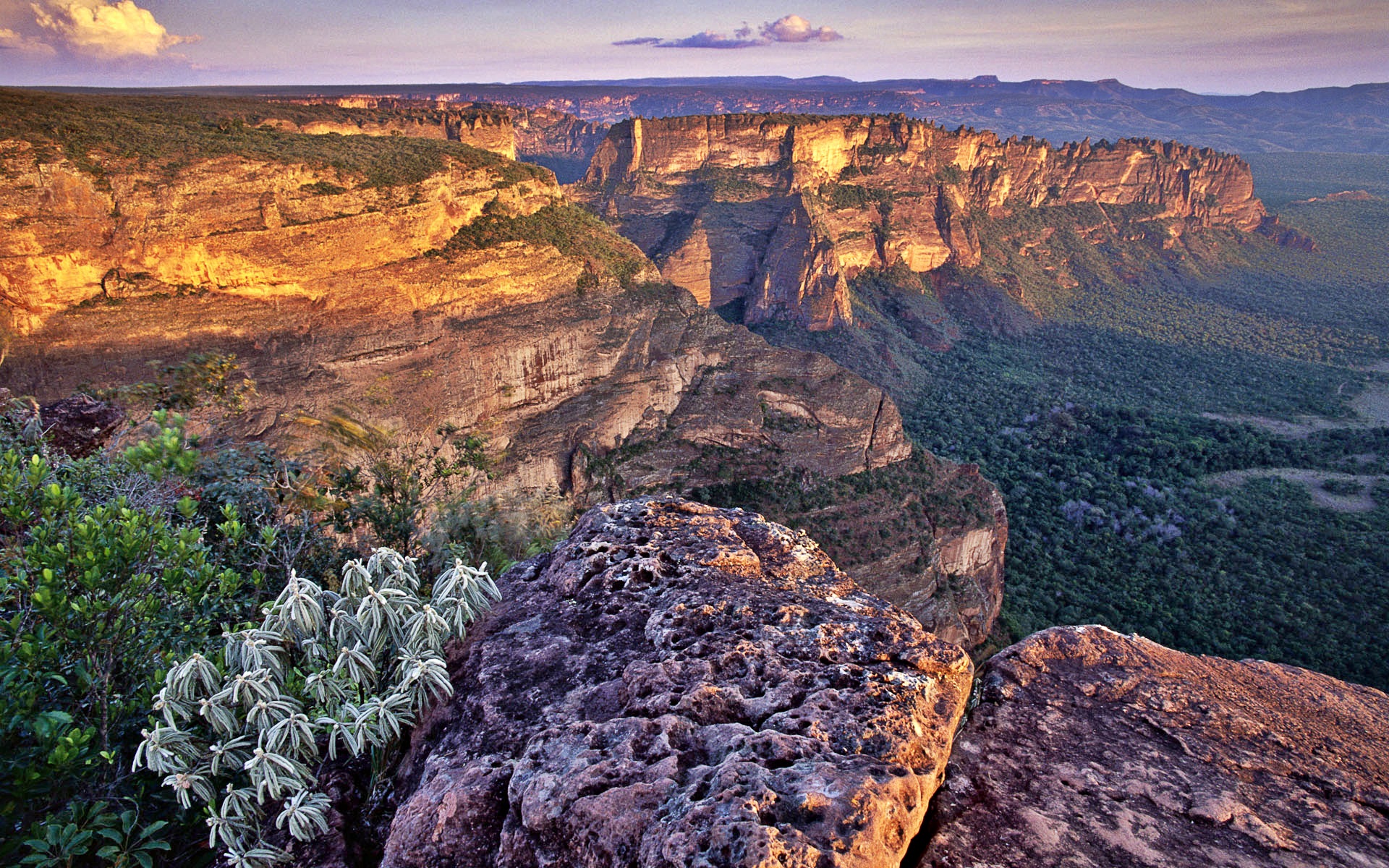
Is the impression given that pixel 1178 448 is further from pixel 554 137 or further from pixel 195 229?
pixel 554 137

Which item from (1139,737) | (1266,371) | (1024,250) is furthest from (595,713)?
(1024,250)

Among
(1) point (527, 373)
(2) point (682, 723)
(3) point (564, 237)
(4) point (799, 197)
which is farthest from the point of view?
(4) point (799, 197)

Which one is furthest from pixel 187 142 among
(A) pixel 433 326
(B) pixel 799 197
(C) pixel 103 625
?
(B) pixel 799 197

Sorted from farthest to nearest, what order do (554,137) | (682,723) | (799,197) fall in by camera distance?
(554,137) → (799,197) → (682,723)

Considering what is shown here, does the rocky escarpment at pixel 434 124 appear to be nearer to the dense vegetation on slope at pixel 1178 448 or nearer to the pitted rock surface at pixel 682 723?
the dense vegetation on slope at pixel 1178 448

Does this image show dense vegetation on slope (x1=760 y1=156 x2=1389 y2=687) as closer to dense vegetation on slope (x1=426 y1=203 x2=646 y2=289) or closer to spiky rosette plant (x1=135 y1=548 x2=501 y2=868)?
dense vegetation on slope (x1=426 y1=203 x2=646 y2=289)

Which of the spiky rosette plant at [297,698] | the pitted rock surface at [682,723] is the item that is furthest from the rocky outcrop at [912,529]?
the spiky rosette plant at [297,698]

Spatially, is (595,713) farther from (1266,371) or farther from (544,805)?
(1266,371)
